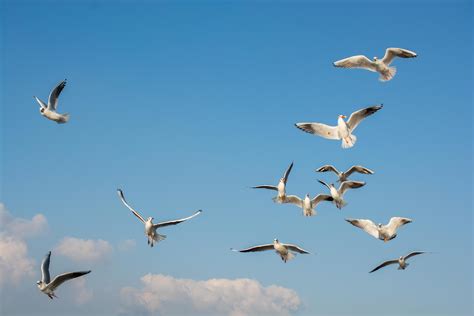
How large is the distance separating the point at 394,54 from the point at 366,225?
23.9 ft

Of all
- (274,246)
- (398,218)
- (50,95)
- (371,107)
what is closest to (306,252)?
(274,246)

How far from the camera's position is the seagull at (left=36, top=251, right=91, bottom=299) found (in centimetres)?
3075

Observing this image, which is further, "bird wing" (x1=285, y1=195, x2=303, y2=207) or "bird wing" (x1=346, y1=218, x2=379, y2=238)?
"bird wing" (x1=285, y1=195, x2=303, y2=207)

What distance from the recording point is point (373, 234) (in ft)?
115

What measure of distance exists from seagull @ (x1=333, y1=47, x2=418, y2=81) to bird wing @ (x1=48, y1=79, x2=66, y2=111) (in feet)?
36.9

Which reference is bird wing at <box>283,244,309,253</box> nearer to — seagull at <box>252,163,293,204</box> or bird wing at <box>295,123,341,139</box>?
seagull at <box>252,163,293,204</box>

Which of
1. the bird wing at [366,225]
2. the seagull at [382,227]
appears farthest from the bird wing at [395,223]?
the bird wing at [366,225]

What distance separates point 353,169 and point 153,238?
29.6 ft

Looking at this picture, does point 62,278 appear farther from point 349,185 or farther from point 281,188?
point 349,185

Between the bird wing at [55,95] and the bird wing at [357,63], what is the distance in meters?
11.2

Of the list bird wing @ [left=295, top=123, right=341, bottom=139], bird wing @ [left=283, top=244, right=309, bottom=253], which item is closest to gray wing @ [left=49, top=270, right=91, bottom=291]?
bird wing @ [left=283, top=244, right=309, bottom=253]

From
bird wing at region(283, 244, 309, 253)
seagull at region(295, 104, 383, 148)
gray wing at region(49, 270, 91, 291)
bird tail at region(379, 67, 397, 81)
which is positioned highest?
bird tail at region(379, 67, 397, 81)

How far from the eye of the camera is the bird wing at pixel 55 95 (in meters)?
34.0

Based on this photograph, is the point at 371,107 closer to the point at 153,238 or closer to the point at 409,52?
the point at 409,52
